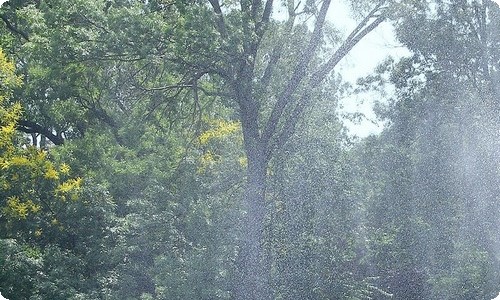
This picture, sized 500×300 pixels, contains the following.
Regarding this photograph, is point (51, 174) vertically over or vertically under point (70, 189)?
over

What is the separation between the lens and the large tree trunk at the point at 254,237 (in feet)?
50.5

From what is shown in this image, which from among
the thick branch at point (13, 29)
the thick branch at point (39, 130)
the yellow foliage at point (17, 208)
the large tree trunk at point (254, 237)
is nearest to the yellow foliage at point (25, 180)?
the yellow foliage at point (17, 208)

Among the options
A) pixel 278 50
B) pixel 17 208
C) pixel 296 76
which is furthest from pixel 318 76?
pixel 17 208

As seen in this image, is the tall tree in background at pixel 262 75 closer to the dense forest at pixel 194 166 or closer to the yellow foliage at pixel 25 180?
the dense forest at pixel 194 166

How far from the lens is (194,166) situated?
16328mm

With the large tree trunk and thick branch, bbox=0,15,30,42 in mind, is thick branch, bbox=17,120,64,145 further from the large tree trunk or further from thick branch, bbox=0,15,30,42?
the large tree trunk

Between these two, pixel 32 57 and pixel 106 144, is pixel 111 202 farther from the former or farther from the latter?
pixel 32 57

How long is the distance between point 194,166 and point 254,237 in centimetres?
206

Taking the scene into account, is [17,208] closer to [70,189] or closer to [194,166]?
[70,189]

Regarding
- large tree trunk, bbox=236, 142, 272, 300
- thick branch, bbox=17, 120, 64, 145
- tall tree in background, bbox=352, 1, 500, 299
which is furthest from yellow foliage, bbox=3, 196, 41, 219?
tall tree in background, bbox=352, 1, 500, 299

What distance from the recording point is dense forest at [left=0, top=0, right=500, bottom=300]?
14.3 m

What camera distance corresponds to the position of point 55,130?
18953 mm

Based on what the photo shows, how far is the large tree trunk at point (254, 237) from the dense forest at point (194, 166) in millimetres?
31

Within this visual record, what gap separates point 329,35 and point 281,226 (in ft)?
15.2
